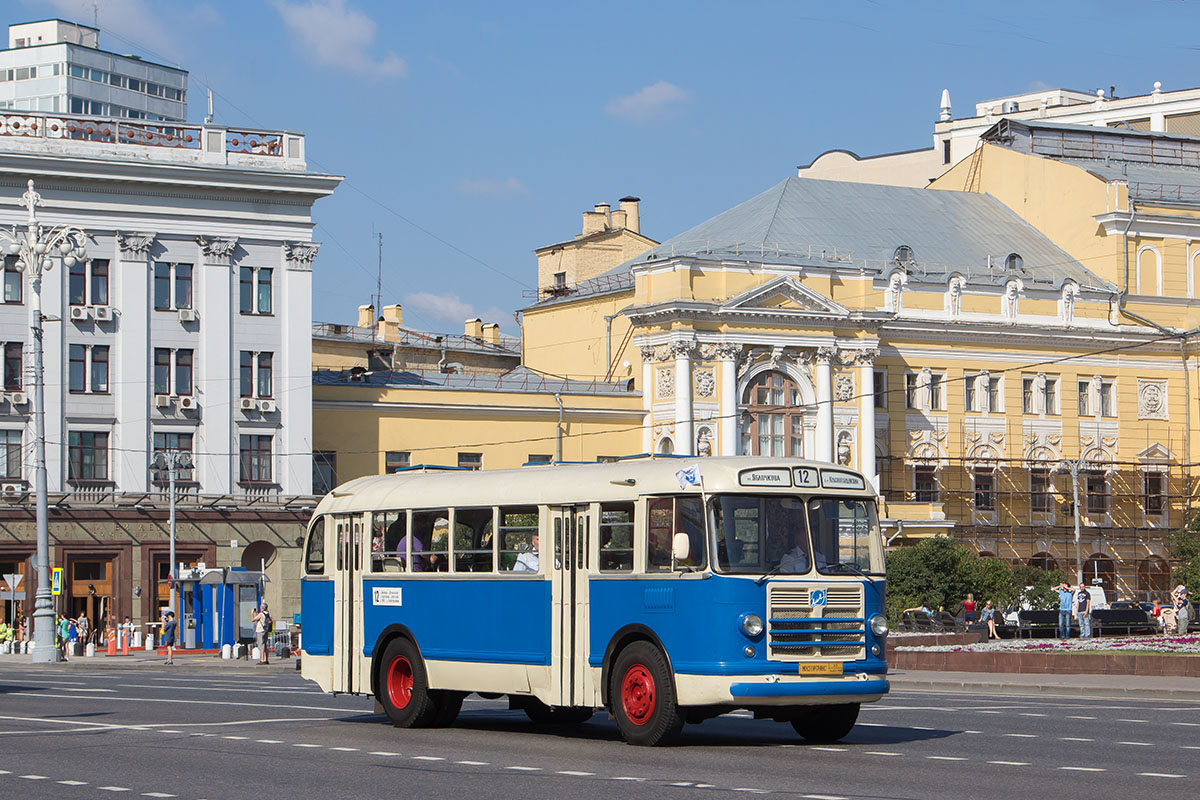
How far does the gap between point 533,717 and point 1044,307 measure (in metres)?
61.3

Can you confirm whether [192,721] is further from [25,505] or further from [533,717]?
[25,505]

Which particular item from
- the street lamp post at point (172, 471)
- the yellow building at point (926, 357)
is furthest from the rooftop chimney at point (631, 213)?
the street lamp post at point (172, 471)

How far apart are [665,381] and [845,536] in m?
54.1

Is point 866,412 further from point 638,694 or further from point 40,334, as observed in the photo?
point 638,694

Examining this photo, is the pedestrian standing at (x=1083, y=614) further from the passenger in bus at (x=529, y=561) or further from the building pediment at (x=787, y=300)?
the passenger in bus at (x=529, y=561)

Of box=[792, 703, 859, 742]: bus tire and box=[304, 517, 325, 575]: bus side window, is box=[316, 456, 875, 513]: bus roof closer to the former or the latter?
box=[304, 517, 325, 575]: bus side window

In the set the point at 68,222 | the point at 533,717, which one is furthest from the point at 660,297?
the point at 533,717

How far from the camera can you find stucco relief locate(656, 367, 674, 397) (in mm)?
71812

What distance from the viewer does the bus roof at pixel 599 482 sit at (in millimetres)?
18016

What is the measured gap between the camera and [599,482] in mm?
18812

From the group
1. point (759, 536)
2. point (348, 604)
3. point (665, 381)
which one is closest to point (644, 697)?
point (759, 536)

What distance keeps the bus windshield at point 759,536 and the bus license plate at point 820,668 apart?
87cm

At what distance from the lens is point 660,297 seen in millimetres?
72125

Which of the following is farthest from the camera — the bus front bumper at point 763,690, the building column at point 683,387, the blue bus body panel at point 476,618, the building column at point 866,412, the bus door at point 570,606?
the building column at point 866,412
